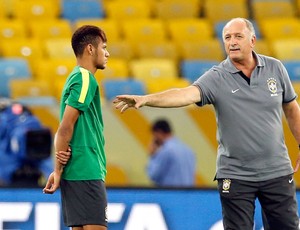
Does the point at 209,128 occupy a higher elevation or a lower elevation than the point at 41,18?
lower

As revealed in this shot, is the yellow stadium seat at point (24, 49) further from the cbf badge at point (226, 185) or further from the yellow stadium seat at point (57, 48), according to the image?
the cbf badge at point (226, 185)

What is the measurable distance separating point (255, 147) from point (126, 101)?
3.26ft

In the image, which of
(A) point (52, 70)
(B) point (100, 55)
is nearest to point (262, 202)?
(B) point (100, 55)

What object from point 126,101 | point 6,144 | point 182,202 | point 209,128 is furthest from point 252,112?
point 209,128

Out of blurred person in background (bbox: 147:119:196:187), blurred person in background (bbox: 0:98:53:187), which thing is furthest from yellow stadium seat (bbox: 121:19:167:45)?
blurred person in background (bbox: 0:98:53:187)

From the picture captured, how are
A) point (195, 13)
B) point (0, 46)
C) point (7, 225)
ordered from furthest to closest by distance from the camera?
point (195, 13), point (0, 46), point (7, 225)

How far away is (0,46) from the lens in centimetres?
1544

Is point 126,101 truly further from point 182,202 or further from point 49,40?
point 49,40

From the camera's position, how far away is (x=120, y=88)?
1416 cm

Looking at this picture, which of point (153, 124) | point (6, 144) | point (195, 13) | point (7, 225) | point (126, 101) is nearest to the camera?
point (126, 101)

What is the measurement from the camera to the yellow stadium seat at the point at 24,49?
49.8 ft

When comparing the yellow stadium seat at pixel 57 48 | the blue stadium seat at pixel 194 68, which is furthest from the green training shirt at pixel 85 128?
the yellow stadium seat at pixel 57 48

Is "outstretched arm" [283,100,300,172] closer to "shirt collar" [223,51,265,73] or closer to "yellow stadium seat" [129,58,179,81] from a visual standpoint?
"shirt collar" [223,51,265,73]

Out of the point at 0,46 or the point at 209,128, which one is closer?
the point at 209,128
